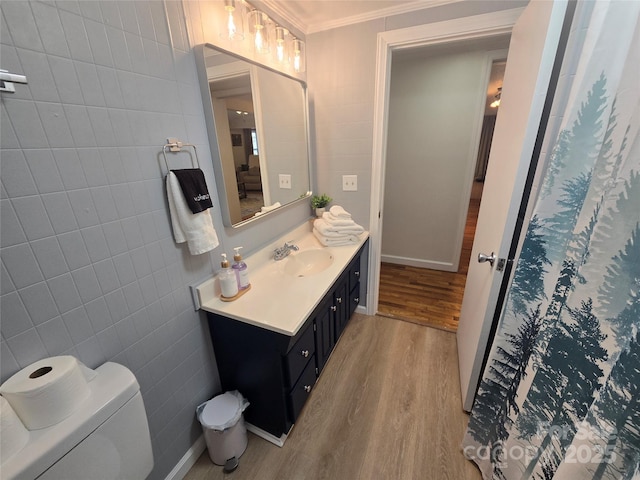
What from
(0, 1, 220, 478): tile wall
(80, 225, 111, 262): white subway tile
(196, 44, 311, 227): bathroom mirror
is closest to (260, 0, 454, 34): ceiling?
(196, 44, 311, 227): bathroom mirror

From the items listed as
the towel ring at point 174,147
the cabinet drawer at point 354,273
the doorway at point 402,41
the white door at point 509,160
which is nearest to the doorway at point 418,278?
the cabinet drawer at point 354,273

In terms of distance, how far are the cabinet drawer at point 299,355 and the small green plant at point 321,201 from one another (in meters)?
1.01

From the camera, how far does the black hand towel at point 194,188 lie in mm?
981

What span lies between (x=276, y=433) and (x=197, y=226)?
1.10 metres

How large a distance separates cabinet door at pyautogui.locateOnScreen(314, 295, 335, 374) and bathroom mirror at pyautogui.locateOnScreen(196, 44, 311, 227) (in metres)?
0.63

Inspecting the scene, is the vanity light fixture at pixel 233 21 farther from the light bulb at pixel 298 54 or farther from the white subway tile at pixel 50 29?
the white subway tile at pixel 50 29

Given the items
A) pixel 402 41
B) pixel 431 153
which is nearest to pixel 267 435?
pixel 402 41

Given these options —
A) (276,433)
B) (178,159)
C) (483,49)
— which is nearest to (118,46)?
(178,159)

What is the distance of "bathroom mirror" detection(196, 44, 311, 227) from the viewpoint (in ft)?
3.76

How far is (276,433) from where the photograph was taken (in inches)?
52.0

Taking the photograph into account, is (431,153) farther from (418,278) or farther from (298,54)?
(298,54)

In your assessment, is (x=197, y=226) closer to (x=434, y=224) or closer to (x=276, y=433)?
(x=276, y=433)

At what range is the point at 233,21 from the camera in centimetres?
118

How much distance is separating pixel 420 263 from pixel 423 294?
2.05 feet
